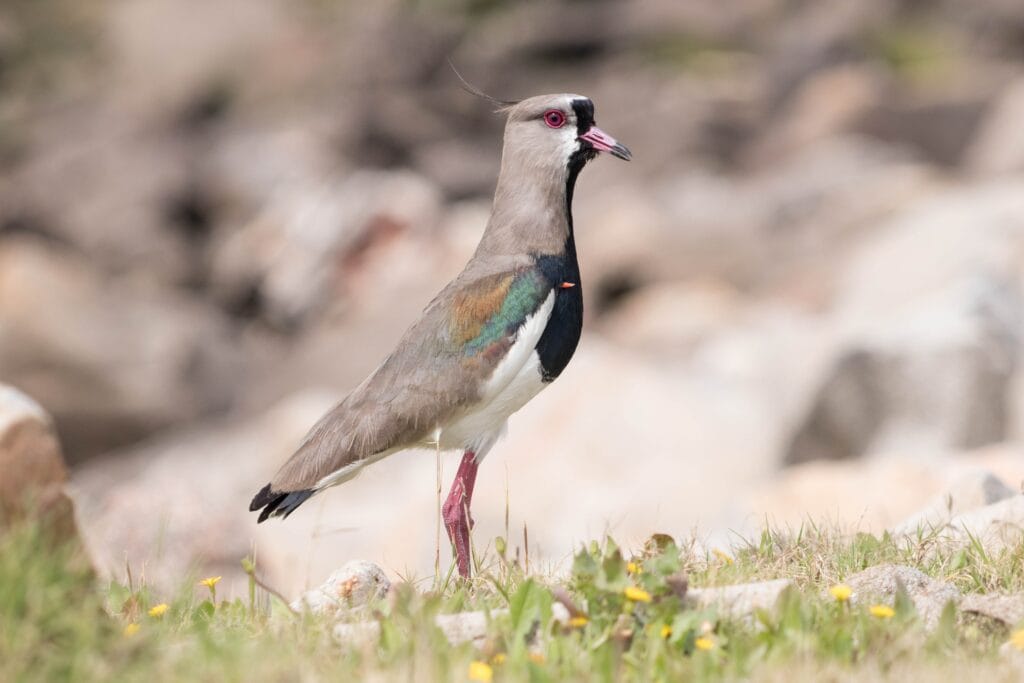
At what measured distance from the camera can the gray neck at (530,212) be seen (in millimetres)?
6980

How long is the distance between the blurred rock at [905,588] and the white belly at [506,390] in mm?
1810

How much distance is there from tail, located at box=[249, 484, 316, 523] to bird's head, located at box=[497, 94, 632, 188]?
193 cm

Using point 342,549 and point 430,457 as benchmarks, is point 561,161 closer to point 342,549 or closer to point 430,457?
point 342,549

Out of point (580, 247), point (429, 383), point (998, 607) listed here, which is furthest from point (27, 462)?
point (580, 247)

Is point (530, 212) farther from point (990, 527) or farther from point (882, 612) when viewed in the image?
point (882, 612)

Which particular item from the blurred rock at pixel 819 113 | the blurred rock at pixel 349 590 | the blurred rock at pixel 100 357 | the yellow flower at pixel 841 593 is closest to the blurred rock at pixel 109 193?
the blurred rock at pixel 100 357

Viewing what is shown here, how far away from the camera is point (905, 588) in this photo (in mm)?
5484

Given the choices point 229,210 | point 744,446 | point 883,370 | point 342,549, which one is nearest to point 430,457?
point 342,549

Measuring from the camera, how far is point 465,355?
678cm

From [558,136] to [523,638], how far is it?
109 inches

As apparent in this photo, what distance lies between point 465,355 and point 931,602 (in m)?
2.38

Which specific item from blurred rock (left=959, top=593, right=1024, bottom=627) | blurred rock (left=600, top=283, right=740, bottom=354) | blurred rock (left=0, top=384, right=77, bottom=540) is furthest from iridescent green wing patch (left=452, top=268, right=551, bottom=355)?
blurred rock (left=600, top=283, right=740, bottom=354)

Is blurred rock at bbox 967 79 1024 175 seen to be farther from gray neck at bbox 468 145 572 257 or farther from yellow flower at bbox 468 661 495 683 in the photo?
yellow flower at bbox 468 661 495 683

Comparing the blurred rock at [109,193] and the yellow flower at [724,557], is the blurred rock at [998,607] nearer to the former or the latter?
the yellow flower at [724,557]
